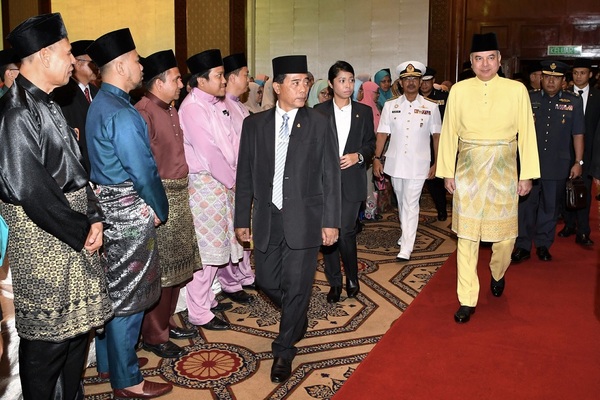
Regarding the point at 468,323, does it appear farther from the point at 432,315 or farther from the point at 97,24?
the point at 97,24

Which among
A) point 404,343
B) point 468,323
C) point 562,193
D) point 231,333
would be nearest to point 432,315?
point 468,323

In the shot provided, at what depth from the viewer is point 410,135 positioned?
18.1 ft

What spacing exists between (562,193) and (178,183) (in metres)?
3.96

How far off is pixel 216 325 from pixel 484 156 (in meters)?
2.07

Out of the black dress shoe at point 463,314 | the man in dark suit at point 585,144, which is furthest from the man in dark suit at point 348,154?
the man in dark suit at point 585,144

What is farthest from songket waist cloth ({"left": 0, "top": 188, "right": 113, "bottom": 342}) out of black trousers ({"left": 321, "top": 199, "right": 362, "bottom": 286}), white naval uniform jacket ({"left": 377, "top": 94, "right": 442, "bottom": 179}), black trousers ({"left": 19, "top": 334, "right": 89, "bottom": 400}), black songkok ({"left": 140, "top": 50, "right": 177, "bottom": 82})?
white naval uniform jacket ({"left": 377, "top": 94, "right": 442, "bottom": 179})

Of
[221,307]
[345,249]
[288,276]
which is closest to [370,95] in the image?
[345,249]

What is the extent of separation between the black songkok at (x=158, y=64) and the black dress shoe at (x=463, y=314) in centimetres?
243

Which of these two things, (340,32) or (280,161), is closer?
(280,161)

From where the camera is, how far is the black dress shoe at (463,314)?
4.05 m

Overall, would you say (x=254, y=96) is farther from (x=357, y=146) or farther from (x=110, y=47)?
(x=110, y=47)

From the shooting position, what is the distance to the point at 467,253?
13.4 ft

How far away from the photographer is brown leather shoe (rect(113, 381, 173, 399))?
2.99 meters

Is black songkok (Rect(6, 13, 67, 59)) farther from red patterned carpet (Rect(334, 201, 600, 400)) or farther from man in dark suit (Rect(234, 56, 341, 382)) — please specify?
red patterned carpet (Rect(334, 201, 600, 400))
